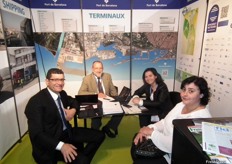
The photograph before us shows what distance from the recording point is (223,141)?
0.91 metres

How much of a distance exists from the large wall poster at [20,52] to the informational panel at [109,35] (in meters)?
1.16

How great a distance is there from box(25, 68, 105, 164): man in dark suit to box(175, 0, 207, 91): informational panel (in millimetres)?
2300

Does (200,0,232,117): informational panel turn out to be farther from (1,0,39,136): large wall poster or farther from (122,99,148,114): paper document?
(1,0,39,136): large wall poster

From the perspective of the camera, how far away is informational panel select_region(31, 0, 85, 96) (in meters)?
3.62

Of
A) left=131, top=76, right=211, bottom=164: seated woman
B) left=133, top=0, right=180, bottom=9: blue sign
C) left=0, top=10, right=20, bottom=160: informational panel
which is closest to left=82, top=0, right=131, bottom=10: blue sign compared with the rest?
left=133, top=0, right=180, bottom=9: blue sign

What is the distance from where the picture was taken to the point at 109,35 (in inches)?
153

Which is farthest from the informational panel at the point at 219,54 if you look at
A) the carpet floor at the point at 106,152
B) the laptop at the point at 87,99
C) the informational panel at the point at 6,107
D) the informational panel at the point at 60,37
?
the informational panel at the point at 6,107

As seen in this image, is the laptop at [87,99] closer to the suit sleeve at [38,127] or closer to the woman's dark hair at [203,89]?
the suit sleeve at [38,127]

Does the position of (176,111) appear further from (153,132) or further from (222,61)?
(222,61)

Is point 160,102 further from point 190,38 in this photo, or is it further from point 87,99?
point 190,38

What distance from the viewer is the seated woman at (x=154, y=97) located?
2293 millimetres

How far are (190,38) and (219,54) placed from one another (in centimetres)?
99

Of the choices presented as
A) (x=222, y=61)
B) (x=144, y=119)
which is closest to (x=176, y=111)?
(x=144, y=119)

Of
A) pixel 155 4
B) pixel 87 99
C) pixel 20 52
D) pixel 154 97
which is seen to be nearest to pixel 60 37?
pixel 20 52
